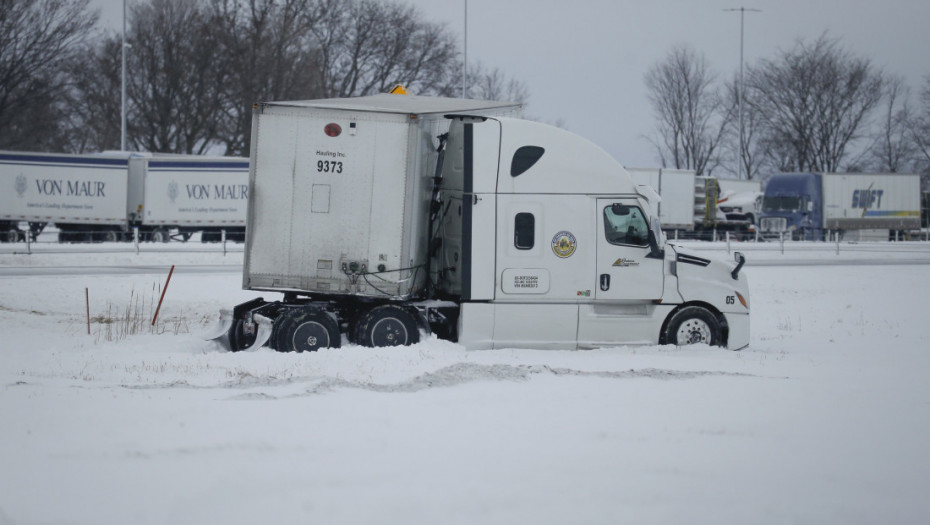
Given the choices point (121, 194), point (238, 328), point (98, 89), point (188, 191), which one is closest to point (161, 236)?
point (188, 191)

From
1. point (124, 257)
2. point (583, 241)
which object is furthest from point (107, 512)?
point (124, 257)

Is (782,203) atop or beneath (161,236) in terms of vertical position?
atop

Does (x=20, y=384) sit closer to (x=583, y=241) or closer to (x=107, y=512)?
(x=107, y=512)

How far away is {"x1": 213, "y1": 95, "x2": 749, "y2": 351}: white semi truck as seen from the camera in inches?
460

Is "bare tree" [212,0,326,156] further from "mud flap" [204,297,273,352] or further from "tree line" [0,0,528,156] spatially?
"mud flap" [204,297,273,352]

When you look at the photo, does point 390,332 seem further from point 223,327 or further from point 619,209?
point 619,209

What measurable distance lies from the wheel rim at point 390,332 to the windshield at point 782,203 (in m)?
43.8

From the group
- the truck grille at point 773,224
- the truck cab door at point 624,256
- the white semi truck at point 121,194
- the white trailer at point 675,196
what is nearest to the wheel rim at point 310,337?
the truck cab door at point 624,256

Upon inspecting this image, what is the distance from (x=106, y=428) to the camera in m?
6.93

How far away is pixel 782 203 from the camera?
51594 millimetres

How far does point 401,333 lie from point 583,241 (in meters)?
2.57

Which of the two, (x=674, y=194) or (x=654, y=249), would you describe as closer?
(x=654, y=249)

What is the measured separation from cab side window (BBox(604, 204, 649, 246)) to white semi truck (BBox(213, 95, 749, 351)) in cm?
2

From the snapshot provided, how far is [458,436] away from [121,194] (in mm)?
36009
